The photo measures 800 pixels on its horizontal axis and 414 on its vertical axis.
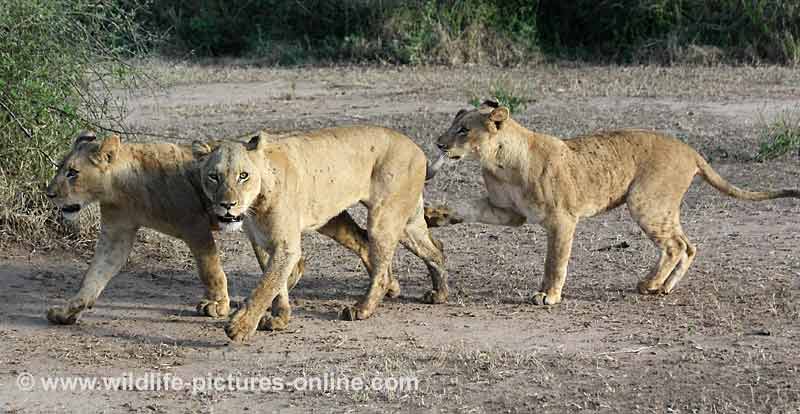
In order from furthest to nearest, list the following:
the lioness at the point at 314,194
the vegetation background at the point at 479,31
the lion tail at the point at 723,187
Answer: the vegetation background at the point at 479,31 → the lion tail at the point at 723,187 → the lioness at the point at 314,194

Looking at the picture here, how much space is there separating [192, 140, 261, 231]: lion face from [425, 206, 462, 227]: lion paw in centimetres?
158

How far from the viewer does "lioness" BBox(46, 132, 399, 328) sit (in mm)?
6934

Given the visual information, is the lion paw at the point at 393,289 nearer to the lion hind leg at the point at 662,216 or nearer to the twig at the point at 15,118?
the lion hind leg at the point at 662,216

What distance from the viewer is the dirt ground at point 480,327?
234 inches

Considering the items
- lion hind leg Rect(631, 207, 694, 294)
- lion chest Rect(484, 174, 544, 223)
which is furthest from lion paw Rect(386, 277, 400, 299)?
lion hind leg Rect(631, 207, 694, 294)

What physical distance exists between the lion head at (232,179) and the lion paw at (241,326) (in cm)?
48

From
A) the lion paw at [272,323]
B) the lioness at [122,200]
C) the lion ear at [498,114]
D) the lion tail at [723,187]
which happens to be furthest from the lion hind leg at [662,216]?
the lioness at [122,200]

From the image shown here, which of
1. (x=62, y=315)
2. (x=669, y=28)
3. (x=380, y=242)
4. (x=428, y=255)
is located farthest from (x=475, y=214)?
(x=669, y=28)

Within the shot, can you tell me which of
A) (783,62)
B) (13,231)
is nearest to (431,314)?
(13,231)

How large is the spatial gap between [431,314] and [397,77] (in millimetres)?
9011

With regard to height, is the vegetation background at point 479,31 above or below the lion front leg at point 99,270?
below

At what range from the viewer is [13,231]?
8.35 m

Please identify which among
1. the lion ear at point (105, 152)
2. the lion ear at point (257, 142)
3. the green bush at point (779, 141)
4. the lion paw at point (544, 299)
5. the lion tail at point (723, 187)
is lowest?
the green bush at point (779, 141)

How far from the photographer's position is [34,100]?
8.29 m
